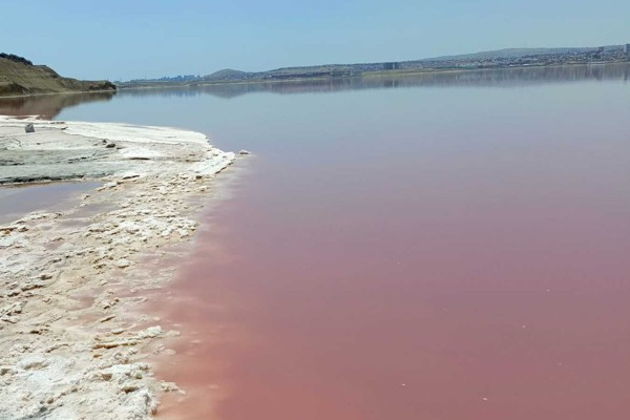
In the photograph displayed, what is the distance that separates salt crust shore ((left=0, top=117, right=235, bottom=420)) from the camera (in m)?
5.21

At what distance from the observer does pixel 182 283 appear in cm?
790

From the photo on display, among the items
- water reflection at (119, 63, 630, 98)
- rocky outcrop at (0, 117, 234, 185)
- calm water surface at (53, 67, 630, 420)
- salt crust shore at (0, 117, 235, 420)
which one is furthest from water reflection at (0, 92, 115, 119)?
calm water surface at (53, 67, 630, 420)

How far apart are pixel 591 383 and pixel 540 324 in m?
1.14

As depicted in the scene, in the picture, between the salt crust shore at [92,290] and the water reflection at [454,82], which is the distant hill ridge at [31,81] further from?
the salt crust shore at [92,290]

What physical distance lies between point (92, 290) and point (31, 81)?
91243mm

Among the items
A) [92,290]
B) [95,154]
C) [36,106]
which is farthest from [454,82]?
[92,290]

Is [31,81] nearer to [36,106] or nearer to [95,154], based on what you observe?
[36,106]

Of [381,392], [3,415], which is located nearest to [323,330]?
[381,392]

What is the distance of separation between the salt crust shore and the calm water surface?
1.55 feet

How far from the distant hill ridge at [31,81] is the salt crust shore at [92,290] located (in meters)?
70.5

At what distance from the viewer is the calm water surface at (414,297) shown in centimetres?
526

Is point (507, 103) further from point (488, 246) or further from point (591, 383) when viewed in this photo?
point (591, 383)

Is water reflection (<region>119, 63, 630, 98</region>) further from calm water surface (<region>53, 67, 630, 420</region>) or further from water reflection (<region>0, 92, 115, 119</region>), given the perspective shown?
calm water surface (<region>53, 67, 630, 420</region>)

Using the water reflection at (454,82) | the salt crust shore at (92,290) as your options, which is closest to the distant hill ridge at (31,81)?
the water reflection at (454,82)
